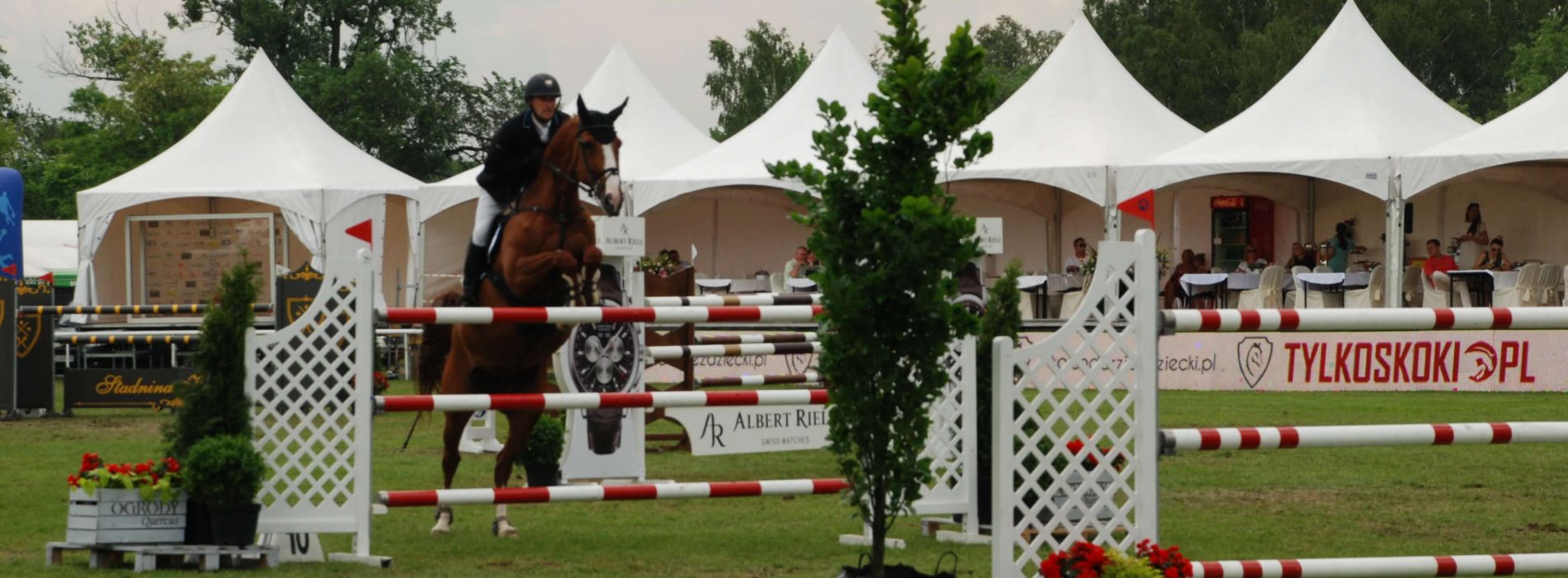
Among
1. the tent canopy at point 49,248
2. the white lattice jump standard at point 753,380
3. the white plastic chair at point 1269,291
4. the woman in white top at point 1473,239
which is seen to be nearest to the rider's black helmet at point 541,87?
the white lattice jump standard at point 753,380

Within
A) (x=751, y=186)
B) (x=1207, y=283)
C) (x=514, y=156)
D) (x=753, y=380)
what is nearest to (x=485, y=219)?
(x=514, y=156)

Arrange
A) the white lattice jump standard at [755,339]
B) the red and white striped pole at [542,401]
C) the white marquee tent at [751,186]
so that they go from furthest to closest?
1. the white marquee tent at [751,186]
2. the white lattice jump standard at [755,339]
3. the red and white striped pole at [542,401]

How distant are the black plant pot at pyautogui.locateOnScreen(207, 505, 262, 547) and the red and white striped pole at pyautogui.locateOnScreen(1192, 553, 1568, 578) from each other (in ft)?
10.8

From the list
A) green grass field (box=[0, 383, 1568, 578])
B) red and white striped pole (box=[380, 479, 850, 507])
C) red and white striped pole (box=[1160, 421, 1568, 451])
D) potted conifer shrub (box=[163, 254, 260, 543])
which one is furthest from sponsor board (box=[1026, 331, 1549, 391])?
potted conifer shrub (box=[163, 254, 260, 543])

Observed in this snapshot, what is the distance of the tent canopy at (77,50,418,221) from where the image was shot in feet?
81.8

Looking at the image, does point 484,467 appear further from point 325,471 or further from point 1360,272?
point 1360,272

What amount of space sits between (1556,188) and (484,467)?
19.0 metres

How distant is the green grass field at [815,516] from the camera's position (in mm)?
6629

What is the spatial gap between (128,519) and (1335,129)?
18081 millimetres

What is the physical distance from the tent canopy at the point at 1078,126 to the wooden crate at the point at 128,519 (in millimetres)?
16915

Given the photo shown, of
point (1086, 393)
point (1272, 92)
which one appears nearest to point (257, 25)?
point (1272, 92)

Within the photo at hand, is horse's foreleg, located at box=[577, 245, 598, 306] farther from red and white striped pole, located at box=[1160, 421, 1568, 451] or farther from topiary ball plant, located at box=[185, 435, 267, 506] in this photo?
red and white striped pole, located at box=[1160, 421, 1568, 451]

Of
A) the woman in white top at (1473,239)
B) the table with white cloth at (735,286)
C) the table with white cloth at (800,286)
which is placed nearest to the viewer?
the woman in white top at (1473,239)

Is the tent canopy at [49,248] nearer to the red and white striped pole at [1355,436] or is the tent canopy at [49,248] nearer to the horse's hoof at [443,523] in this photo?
the horse's hoof at [443,523]
